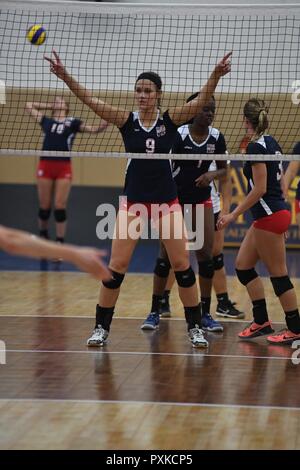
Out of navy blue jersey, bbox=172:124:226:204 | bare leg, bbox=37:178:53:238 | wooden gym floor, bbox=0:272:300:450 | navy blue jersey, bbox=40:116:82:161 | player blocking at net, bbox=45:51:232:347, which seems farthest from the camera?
bare leg, bbox=37:178:53:238

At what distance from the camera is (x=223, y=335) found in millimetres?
8633

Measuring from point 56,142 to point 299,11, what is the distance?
23.8 feet

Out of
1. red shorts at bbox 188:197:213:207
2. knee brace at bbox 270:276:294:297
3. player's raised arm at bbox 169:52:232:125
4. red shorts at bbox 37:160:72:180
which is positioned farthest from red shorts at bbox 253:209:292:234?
red shorts at bbox 37:160:72:180

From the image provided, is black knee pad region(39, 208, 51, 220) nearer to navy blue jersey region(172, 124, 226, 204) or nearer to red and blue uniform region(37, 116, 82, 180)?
red and blue uniform region(37, 116, 82, 180)

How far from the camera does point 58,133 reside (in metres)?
14.7

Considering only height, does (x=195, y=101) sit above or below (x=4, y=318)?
above

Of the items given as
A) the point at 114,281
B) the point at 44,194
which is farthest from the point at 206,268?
the point at 44,194

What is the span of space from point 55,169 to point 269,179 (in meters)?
7.27

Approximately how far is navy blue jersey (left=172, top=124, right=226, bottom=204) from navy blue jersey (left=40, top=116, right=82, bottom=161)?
604 cm

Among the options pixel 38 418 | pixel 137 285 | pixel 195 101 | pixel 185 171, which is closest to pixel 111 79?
pixel 137 285

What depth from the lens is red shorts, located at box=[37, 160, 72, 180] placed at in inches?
581

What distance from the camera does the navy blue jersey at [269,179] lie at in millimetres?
7828

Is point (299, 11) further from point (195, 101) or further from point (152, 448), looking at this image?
point (152, 448)

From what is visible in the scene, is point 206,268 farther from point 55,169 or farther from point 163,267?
point 55,169
